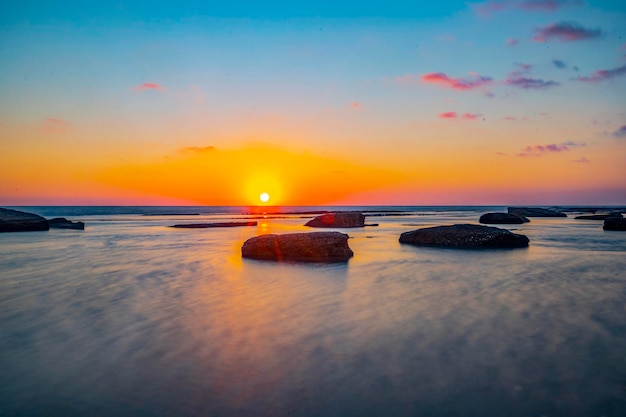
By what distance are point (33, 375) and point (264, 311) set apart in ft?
9.68

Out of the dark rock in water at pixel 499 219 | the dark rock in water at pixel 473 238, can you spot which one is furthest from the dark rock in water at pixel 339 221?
the dark rock in water at pixel 473 238

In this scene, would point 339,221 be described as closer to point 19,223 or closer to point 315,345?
point 19,223

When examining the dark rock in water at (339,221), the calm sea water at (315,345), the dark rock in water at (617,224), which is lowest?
the calm sea water at (315,345)

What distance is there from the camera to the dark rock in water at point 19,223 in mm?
24344

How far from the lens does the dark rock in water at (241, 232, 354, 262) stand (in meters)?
11.9

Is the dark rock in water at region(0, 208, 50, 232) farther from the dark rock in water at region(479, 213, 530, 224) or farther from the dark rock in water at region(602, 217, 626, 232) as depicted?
the dark rock in water at region(602, 217, 626, 232)

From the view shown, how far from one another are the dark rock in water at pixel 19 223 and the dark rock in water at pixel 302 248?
65.9ft

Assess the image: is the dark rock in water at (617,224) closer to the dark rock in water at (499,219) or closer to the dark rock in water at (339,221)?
the dark rock in water at (499,219)

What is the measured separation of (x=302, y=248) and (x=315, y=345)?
7.57 meters

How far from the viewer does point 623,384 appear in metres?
3.36

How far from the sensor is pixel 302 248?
39.2 ft

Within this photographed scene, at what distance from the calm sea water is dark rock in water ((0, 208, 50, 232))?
1937cm

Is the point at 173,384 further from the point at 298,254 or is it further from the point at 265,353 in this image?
the point at 298,254

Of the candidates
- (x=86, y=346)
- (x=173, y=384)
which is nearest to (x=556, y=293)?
(x=173, y=384)
